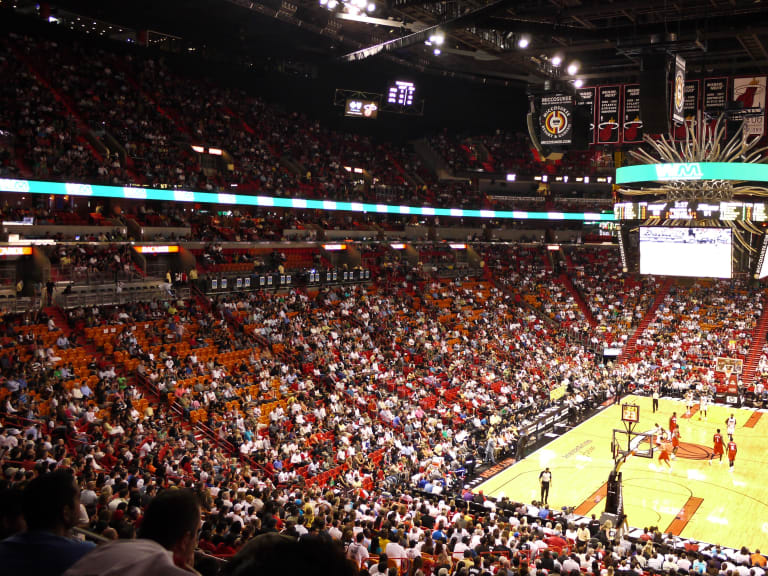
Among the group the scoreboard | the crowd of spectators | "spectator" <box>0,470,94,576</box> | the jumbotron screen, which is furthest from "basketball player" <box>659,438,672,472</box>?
the jumbotron screen

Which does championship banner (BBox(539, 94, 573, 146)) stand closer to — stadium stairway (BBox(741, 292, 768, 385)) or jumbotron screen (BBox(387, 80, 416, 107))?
jumbotron screen (BBox(387, 80, 416, 107))

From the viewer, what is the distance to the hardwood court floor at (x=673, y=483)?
1638cm

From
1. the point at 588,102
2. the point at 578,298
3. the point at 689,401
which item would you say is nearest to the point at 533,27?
the point at 588,102

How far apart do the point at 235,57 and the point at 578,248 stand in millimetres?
23973

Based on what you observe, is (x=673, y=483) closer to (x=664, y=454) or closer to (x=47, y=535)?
(x=664, y=454)

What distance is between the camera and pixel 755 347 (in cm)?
3238

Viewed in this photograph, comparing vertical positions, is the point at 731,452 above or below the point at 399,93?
below

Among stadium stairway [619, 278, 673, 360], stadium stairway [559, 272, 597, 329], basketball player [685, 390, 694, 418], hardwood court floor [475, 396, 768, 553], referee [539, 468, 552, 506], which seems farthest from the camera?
stadium stairway [559, 272, 597, 329]

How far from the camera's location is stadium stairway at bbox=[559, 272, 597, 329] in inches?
1477

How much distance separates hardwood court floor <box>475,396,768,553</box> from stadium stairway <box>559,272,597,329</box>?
1247 cm

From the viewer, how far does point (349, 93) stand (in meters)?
36.4

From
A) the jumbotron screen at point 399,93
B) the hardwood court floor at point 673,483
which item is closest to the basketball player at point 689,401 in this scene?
the hardwood court floor at point 673,483

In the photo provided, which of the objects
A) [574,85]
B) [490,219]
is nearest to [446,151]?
[490,219]

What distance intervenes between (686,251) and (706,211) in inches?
39.5
